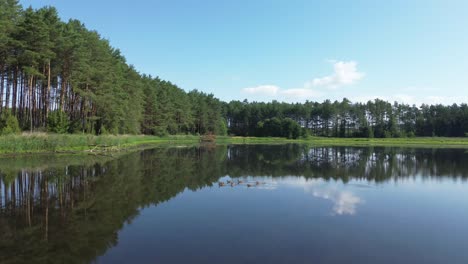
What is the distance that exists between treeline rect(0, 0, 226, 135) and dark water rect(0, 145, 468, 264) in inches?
695

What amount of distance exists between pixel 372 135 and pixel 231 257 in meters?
115

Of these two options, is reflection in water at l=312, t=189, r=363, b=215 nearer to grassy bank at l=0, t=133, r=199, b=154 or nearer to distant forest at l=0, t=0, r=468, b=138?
grassy bank at l=0, t=133, r=199, b=154

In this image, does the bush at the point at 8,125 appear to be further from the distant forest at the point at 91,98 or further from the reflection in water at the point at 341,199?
the reflection in water at the point at 341,199

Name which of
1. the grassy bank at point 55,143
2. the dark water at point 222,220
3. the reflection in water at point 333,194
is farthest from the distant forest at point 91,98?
the reflection in water at point 333,194

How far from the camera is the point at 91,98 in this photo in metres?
43.7

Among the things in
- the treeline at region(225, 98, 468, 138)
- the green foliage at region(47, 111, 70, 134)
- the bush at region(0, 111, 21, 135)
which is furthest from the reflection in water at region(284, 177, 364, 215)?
the treeline at region(225, 98, 468, 138)

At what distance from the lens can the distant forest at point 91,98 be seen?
32.4 metres

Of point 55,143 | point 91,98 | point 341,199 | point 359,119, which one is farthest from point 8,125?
point 359,119

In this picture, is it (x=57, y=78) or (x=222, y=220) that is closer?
(x=222, y=220)

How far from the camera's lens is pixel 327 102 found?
5084 inches

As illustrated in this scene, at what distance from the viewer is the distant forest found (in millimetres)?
32406

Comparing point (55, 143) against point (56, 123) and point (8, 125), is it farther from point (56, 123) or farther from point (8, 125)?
point (56, 123)

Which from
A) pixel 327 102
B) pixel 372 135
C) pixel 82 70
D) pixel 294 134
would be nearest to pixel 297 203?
pixel 82 70

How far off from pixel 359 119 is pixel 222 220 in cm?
12098
